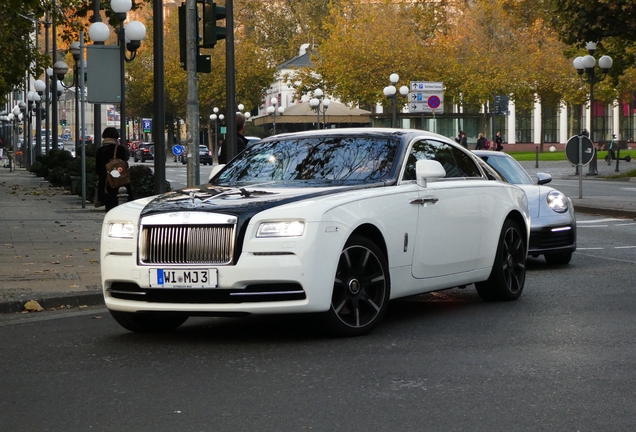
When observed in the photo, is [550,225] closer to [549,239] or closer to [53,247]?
[549,239]

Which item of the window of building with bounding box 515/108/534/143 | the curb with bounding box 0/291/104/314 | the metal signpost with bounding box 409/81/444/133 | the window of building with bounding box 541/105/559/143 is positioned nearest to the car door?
the curb with bounding box 0/291/104/314

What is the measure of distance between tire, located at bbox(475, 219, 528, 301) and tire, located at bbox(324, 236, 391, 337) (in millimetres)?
1901

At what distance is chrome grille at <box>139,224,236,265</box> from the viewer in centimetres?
825

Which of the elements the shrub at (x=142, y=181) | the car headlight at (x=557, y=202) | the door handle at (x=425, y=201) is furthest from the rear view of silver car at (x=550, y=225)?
the shrub at (x=142, y=181)

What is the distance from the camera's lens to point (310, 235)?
8234 millimetres

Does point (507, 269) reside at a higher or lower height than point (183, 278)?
lower

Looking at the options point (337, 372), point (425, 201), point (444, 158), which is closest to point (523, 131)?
point (444, 158)

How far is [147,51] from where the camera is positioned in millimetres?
116188

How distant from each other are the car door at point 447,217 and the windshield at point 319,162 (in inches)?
12.1

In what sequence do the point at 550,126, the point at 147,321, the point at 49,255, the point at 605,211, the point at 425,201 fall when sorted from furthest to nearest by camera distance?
the point at 550,126 < the point at 605,211 < the point at 49,255 < the point at 425,201 < the point at 147,321

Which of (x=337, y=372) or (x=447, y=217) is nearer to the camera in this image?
(x=337, y=372)

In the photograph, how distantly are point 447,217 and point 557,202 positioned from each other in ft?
15.3

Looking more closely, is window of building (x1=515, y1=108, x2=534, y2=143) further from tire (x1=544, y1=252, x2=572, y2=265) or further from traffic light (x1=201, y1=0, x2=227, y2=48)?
tire (x1=544, y1=252, x2=572, y2=265)

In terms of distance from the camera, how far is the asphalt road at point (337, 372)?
606 cm
